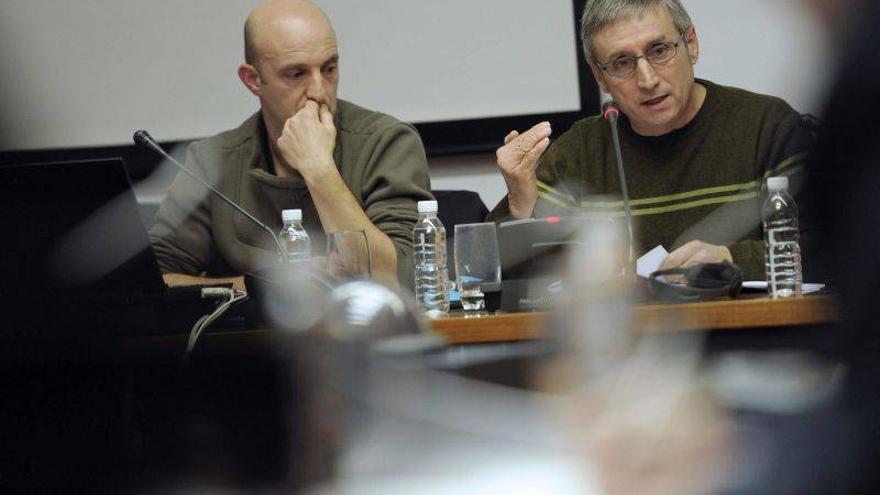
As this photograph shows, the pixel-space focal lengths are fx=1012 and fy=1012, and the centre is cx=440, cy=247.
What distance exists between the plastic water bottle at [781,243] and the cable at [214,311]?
0.70 meters

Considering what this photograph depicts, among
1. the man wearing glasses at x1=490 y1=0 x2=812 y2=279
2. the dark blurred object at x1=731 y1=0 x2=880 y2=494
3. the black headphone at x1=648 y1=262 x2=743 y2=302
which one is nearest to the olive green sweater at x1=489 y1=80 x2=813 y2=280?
the man wearing glasses at x1=490 y1=0 x2=812 y2=279

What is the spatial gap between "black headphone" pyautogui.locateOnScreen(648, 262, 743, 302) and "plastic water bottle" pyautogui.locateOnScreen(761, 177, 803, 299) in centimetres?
6

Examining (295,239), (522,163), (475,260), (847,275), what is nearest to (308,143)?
(295,239)

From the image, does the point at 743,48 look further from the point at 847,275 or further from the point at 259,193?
the point at 847,275

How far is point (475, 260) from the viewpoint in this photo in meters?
1.53

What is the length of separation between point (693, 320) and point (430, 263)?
559mm

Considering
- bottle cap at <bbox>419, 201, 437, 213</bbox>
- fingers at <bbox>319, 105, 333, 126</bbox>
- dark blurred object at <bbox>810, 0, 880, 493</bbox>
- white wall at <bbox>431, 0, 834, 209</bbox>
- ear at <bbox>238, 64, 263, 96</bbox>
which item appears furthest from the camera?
white wall at <bbox>431, 0, 834, 209</bbox>

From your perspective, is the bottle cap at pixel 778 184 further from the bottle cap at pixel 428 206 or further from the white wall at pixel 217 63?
the white wall at pixel 217 63

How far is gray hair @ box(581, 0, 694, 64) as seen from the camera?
199 cm

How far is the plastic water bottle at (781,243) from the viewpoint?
4.40 ft

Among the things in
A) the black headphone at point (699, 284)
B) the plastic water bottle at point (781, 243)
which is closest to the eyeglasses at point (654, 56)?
the plastic water bottle at point (781, 243)

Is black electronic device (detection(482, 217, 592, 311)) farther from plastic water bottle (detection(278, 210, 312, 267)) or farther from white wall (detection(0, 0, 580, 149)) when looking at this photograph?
white wall (detection(0, 0, 580, 149))

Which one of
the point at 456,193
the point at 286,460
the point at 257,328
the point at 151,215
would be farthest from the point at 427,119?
the point at 286,460

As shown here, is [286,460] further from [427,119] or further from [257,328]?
[427,119]
